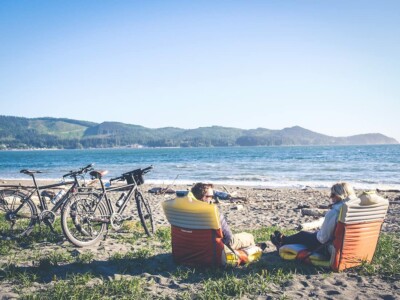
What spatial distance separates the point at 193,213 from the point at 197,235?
0.43 metres

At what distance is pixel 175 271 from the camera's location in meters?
5.48

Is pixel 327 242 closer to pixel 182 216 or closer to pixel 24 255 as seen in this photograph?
A: pixel 182 216

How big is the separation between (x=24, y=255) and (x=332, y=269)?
5362mm

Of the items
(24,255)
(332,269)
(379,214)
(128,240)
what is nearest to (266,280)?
(332,269)

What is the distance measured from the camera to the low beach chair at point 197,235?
512 cm

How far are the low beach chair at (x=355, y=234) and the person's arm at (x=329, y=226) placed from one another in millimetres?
140

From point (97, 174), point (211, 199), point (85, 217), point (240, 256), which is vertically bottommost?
point (240, 256)

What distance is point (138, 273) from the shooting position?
5422mm

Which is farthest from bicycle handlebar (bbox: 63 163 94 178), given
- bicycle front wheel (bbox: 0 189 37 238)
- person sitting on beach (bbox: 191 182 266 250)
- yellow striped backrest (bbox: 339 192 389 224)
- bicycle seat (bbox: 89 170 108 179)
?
yellow striped backrest (bbox: 339 192 389 224)

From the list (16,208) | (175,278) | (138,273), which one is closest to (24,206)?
(16,208)

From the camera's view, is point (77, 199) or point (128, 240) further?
point (128, 240)

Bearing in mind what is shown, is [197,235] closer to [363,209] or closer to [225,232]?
[225,232]

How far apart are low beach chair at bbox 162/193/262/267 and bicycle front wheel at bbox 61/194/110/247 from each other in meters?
2.02

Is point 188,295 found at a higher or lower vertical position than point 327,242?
lower
